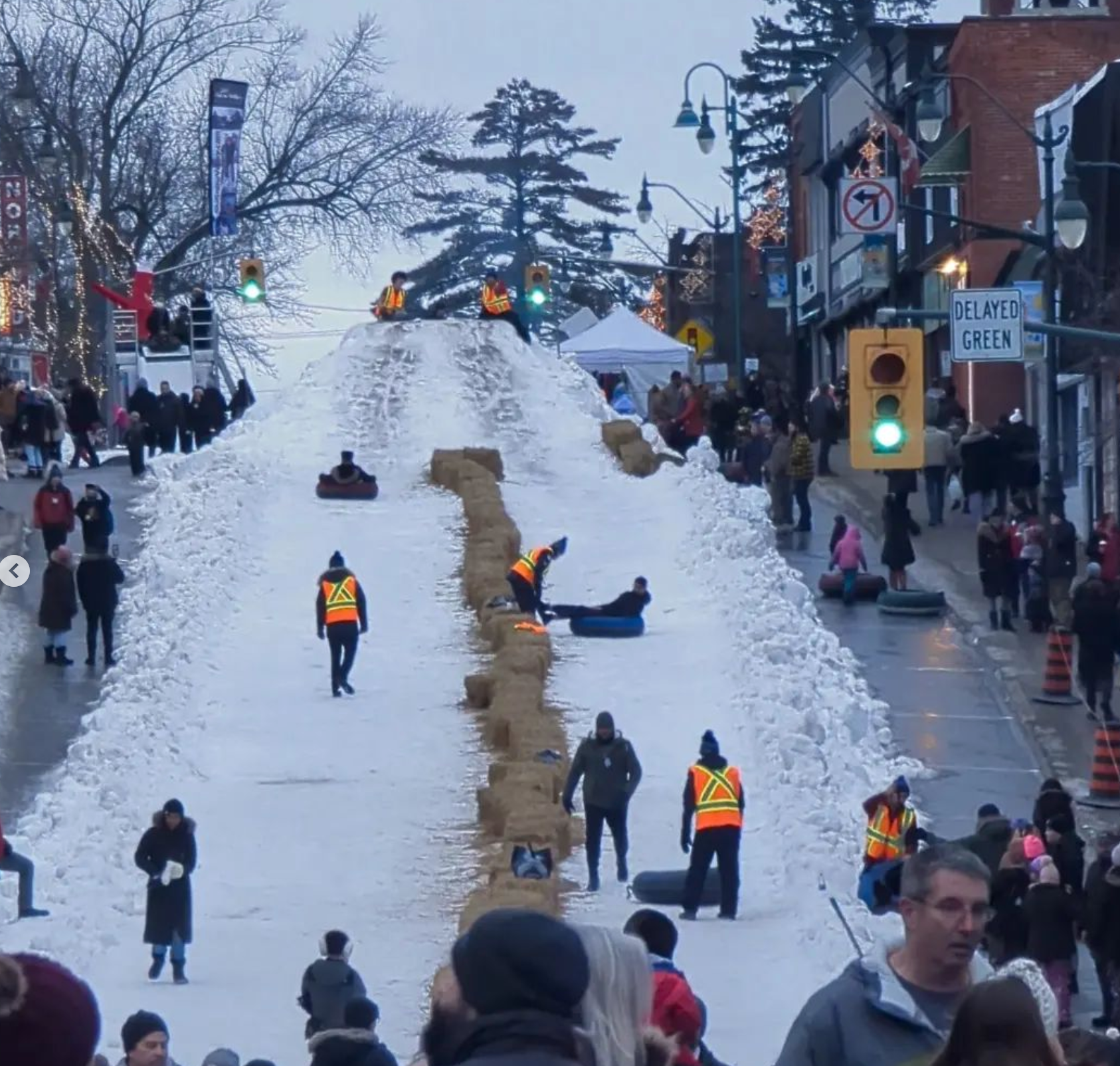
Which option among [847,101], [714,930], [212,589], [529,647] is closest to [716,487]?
[212,589]

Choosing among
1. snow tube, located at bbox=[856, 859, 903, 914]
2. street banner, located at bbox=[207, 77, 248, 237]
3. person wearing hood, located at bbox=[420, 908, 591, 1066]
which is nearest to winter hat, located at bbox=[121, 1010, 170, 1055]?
snow tube, located at bbox=[856, 859, 903, 914]

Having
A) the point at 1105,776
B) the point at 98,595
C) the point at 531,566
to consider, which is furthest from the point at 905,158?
the point at 1105,776

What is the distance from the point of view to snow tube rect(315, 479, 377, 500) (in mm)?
36062

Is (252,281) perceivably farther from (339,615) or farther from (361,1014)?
(361,1014)

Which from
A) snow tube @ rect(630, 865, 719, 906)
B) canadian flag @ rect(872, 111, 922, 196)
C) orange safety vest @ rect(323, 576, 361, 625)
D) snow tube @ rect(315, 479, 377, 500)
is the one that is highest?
canadian flag @ rect(872, 111, 922, 196)

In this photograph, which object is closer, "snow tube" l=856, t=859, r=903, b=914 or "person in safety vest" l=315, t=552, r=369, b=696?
"snow tube" l=856, t=859, r=903, b=914

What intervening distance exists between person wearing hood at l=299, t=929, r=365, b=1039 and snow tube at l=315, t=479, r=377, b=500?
23.0m

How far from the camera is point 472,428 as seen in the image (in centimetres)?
4338

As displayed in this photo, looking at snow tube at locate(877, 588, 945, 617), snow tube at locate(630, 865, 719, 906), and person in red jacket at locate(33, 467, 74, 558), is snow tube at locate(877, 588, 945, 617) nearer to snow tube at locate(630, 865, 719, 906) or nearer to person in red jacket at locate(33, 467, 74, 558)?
person in red jacket at locate(33, 467, 74, 558)

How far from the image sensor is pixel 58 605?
85.2 feet

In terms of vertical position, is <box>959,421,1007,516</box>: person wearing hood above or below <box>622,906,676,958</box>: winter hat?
above

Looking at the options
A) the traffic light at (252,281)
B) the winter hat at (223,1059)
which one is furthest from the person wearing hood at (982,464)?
the winter hat at (223,1059)

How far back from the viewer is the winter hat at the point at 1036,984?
4980 millimetres

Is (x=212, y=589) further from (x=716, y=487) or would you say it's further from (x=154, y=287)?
(x=154, y=287)
